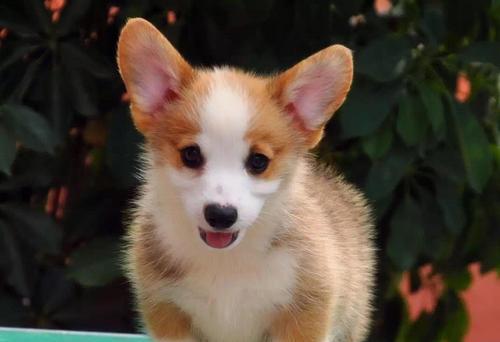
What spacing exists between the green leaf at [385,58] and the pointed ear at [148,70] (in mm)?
697

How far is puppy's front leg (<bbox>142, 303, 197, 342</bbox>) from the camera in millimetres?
1622

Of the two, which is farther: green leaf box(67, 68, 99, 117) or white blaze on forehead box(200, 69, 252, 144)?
green leaf box(67, 68, 99, 117)

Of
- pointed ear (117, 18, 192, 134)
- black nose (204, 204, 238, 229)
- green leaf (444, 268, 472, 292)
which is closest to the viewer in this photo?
black nose (204, 204, 238, 229)

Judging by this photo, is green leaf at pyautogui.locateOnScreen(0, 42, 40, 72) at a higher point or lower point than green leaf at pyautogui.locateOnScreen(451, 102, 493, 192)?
higher

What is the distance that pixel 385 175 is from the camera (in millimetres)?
2270

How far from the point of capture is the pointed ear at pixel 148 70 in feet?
5.05

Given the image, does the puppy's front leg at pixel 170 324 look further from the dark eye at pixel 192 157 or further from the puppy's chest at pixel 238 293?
the dark eye at pixel 192 157

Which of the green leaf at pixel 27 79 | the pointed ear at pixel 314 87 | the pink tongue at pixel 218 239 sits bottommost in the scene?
the green leaf at pixel 27 79

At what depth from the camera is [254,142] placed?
1.50 m

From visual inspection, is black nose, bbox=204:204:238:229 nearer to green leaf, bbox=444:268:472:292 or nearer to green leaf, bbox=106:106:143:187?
green leaf, bbox=106:106:143:187

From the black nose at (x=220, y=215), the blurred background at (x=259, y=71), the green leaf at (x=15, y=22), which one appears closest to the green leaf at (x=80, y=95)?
the blurred background at (x=259, y=71)

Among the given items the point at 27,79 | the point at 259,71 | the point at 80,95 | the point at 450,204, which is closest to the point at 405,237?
the point at 450,204

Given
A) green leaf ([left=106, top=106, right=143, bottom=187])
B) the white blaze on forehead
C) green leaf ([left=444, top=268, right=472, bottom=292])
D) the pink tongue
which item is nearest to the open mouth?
the pink tongue

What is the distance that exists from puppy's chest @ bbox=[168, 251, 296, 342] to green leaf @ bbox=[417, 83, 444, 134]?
0.67m
